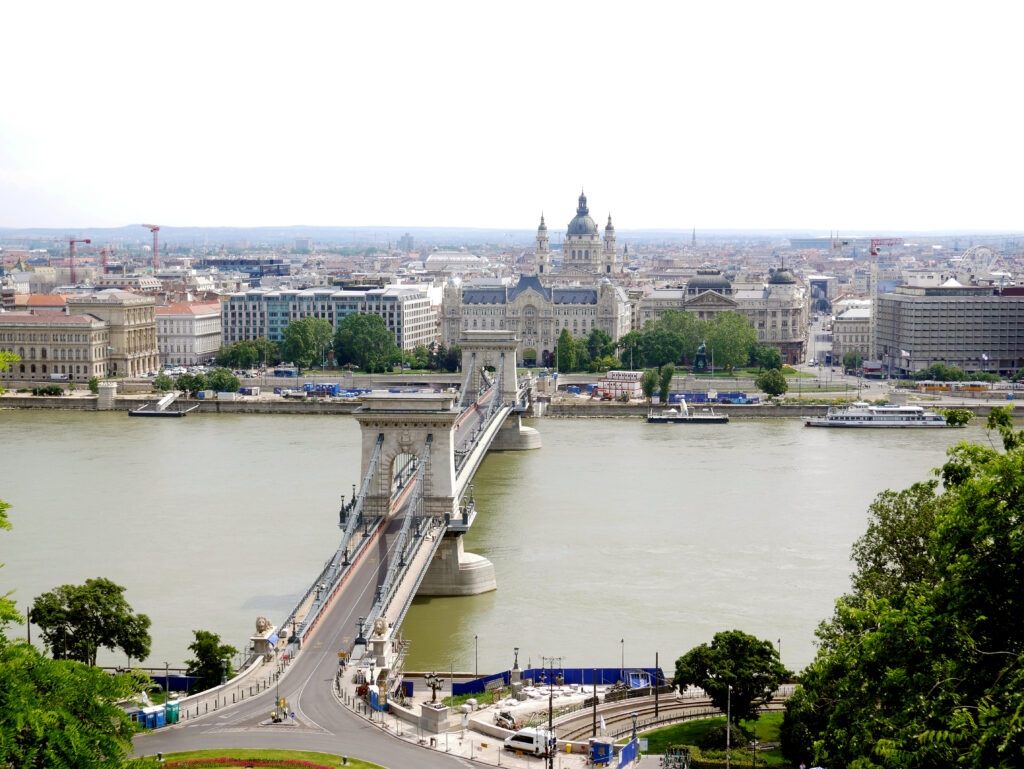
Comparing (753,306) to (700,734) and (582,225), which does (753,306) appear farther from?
(700,734)

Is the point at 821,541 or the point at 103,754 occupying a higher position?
the point at 103,754

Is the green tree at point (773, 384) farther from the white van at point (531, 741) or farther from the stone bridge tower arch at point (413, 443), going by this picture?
the white van at point (531, 741)

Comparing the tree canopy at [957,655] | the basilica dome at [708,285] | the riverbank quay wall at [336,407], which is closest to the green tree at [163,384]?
the riverbank quay wall at [336,407]

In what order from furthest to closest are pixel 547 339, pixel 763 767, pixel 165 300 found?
1. pixel 165 300
2. pixel 547 339
3. pixel 763 767

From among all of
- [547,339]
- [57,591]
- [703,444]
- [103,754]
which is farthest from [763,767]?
[547,339]

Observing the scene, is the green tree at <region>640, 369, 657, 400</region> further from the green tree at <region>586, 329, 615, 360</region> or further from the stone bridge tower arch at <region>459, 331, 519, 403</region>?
the green tree at <region>586, 329, 615, 360</region>

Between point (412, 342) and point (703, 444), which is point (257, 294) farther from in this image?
point (703, 444)
